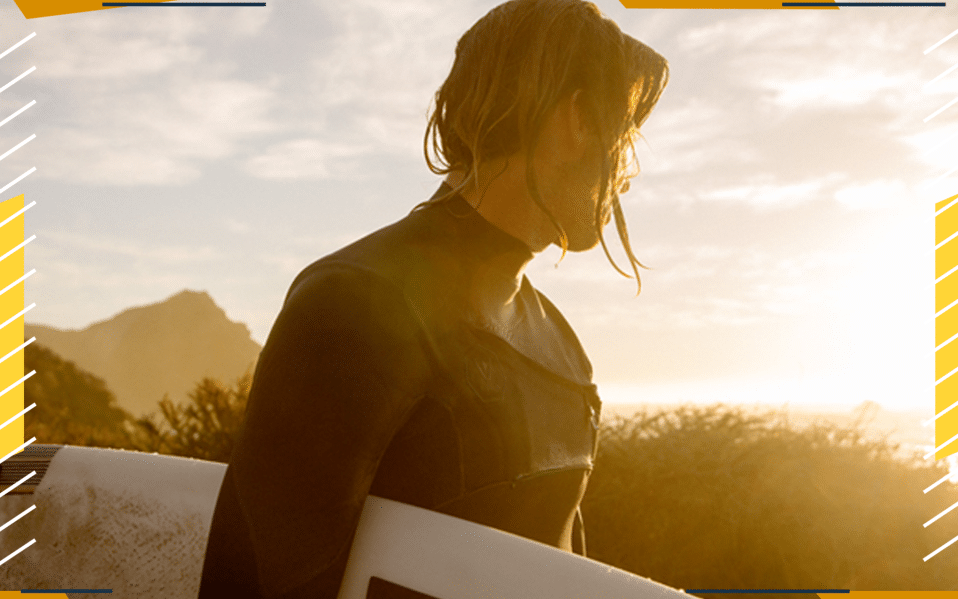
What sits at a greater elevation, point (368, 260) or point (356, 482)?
point (368, 260)

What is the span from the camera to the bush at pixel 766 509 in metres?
2.70

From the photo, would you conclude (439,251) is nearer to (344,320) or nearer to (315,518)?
(344,320)

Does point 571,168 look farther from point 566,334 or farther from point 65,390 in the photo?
point 65,390

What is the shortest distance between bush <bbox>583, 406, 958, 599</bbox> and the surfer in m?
1.35

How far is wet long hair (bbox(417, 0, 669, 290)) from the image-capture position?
1461mm

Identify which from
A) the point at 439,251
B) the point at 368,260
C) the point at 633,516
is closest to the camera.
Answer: the point at 368,260

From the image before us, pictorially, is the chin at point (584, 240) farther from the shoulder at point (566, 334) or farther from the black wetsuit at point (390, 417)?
the shoulder at point (566, 334)

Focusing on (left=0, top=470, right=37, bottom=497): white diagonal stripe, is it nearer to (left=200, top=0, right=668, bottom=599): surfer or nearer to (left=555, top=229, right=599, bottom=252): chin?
(left=200, top=0, right=668, bottom=599): surfer

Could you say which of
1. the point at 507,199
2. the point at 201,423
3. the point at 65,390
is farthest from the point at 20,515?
the point at 65,390

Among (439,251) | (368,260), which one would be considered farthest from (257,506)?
(439,251)

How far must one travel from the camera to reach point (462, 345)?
1334mm

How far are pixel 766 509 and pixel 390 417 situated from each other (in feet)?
7.13

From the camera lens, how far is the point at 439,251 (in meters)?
1.42

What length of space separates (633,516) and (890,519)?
1.02 meters
